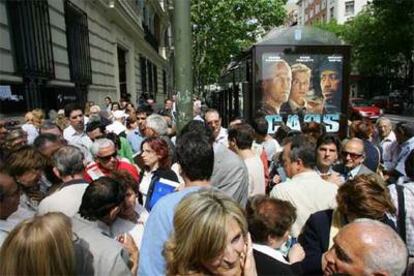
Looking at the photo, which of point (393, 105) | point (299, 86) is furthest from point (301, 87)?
point (393, 105)

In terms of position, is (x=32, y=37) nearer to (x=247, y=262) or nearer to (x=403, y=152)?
(x=403, y=152)

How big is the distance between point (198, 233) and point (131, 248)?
107 centimetres

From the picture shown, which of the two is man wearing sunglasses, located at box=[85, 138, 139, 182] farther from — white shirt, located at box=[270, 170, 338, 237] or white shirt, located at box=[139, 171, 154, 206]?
white shirt, located at box=[270, 170, 338, 237]

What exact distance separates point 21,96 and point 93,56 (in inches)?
269

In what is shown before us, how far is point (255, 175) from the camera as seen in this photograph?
4379 mm

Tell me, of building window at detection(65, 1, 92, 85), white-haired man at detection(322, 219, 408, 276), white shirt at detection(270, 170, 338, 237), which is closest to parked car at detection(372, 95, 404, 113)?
building window at detection(65, 1, 92, 85)

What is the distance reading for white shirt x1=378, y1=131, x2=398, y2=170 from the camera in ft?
20.3

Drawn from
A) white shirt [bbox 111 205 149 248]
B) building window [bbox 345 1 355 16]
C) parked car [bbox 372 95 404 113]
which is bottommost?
parked car [bbox 372 95 404 113]

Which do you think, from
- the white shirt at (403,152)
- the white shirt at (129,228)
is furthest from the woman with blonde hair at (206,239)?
the white shirt at (403,152)

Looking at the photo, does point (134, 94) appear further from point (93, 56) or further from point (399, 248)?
point (399, 248)

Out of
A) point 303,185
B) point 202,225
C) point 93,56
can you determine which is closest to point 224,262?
point 202,225

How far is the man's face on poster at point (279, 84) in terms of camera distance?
9.87 metres

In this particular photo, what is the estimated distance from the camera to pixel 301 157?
348 cm

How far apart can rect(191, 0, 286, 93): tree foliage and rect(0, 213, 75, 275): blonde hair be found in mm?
31753
